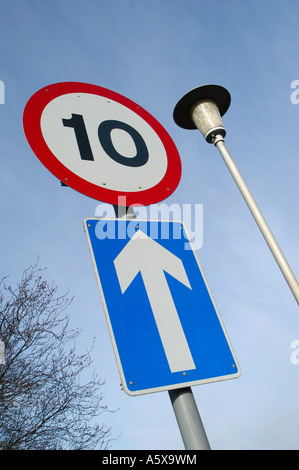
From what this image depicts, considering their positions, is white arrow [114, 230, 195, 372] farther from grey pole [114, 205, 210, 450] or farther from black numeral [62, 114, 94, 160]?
black numeral [62, 114, 94, 160]

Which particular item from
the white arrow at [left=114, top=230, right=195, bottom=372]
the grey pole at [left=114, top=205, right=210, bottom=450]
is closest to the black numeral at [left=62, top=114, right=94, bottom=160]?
the white arrow at [left=114, top=230, right=195, bottom=372]

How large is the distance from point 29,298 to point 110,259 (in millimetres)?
9738

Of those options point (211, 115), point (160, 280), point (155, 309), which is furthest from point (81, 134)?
point (211, 115)

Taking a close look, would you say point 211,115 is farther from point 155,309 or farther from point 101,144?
point 155,309

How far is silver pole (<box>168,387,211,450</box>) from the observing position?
953 mm

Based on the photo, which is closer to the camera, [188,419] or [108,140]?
[188,419]

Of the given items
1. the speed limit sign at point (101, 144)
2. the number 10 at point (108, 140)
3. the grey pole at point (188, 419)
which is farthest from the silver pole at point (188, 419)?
the number 10 at point (108, 140)

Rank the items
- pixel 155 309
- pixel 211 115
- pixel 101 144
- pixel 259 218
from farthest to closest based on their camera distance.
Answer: pixel 211 115 → pixel 259 218 → pixel 101 144 → pixel 155 309

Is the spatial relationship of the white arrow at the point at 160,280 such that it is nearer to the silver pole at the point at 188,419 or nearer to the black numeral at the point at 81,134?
the silver pole at the point at 188,419

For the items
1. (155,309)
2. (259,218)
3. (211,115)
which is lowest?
(155,309)

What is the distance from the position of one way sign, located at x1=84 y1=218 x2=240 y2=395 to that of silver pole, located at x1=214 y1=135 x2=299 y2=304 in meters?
0.84

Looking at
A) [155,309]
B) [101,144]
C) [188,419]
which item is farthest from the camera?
[101,144]

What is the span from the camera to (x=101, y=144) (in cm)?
168
